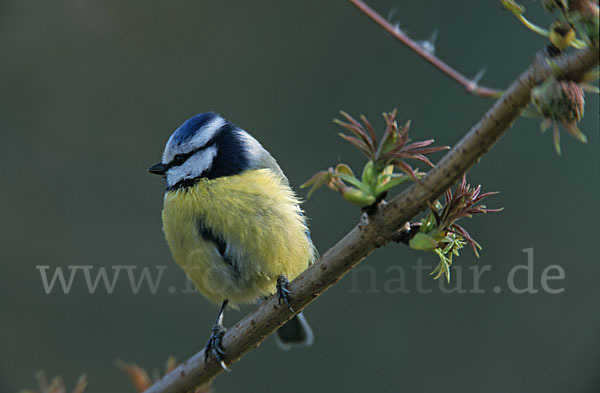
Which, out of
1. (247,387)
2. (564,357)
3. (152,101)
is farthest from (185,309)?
(564,357)

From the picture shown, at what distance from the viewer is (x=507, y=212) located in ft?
12.2

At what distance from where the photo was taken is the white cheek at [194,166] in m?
2.23

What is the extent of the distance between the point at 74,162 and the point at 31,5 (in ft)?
4.41

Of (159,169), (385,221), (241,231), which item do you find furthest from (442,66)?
(159,169)

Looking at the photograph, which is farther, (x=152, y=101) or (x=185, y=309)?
(x=152, y=101)

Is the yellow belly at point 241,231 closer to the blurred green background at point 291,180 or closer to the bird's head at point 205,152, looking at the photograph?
the bird's head at point 205,152

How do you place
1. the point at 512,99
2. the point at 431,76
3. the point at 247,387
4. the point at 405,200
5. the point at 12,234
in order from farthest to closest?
the point at 12,234, the point at 431,76, the point at 247,387, the point at 405,200, the point at 512,99

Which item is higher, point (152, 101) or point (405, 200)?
point (405, 200)

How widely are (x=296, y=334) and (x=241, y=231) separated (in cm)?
95

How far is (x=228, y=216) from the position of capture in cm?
201

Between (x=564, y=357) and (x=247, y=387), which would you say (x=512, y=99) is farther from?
(x=564, y=357)

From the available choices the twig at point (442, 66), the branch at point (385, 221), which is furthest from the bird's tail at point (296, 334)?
the twig at point (442, 66)

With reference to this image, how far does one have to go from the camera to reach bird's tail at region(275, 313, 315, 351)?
2746 millimetres

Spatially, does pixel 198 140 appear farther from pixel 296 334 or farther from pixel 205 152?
pixel 296 334
